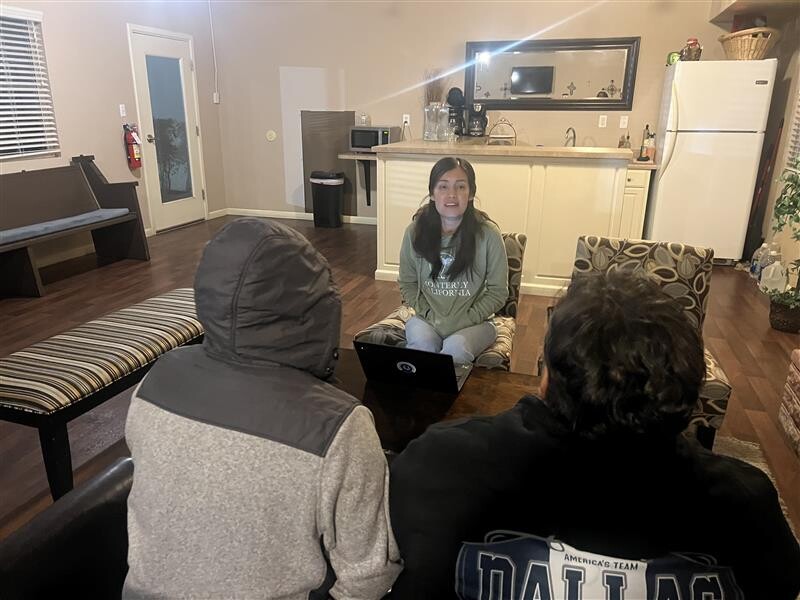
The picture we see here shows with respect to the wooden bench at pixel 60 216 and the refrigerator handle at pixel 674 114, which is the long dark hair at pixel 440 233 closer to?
the wooden bench at pixel 60 216

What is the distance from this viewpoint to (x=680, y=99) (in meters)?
4.84

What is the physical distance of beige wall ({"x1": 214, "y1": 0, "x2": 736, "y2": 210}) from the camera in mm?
5492

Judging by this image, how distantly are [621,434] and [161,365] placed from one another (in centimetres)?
70

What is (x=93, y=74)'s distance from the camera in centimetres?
522

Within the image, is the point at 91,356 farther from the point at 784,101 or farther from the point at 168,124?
the point at 784,101

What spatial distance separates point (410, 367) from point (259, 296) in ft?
2.49

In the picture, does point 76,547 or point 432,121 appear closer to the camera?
point 76,547

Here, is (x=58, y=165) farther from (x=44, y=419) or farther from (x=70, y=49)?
(x=44, y=419)

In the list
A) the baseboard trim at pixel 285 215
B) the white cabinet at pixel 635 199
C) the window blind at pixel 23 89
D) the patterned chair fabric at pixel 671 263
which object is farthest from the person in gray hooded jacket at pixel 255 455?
the baseboard trim at pixel 285 215

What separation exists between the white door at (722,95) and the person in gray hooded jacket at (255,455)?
4861 mm

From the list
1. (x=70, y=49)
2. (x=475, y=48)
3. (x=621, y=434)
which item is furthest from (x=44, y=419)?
(x=475, y=48)

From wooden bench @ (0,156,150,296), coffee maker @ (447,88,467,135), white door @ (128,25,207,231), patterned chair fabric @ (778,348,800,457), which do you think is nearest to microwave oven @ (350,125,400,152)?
coffee maker @ (447,88,467,135)

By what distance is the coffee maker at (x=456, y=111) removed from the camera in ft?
19.7

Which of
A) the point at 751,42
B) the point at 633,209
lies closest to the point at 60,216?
the point at 633,209
